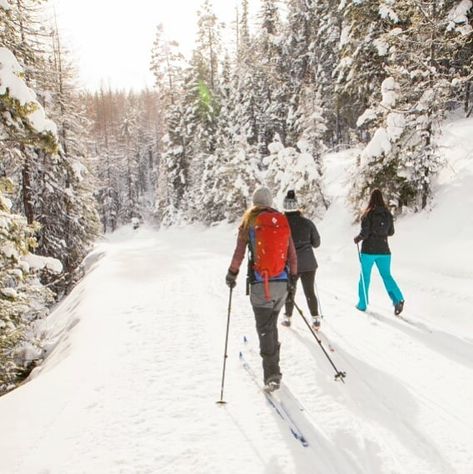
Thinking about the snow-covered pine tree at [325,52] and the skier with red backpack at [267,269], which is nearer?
the skier with red backpack at [267,269]

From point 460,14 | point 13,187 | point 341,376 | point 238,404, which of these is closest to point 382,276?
point 341,376

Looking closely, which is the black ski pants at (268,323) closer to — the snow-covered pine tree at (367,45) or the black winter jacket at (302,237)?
the black winter jacket at (302,237)

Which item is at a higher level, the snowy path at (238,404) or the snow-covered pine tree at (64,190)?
the snow-covered pine tree at (64,190)

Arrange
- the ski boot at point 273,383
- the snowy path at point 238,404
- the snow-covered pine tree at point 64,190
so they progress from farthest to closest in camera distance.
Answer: the snow-covered pine tree at point 64,190, the ski boot at point 273,383, the snowy path at point 238,404

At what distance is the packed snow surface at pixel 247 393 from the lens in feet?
13.1

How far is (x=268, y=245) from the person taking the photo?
5.25 m

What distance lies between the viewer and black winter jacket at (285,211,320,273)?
24.9 ft

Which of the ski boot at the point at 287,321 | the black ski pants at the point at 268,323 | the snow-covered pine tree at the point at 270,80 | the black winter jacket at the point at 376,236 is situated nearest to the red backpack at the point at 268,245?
the black ski pants at the point at 268,323

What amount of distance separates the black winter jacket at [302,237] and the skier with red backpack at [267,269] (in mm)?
2181

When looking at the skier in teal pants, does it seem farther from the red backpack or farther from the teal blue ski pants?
the red backpack

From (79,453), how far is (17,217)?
17.7 ft

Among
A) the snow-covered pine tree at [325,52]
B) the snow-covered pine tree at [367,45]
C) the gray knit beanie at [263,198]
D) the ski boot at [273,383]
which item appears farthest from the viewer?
the snow-covered pine tree at [325,52]

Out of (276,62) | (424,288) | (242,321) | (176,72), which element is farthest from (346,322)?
(176,72)

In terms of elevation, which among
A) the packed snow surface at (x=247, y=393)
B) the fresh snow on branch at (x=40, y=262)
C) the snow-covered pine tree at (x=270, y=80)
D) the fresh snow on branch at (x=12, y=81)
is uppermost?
the snow-covered pine tree at (x=270, y=80)
